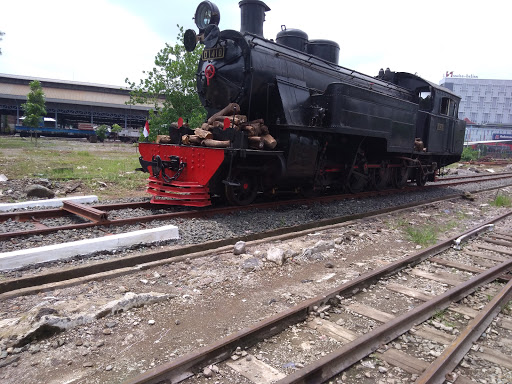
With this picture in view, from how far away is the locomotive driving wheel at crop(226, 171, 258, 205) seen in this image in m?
6.64

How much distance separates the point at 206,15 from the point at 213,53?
0.76 m

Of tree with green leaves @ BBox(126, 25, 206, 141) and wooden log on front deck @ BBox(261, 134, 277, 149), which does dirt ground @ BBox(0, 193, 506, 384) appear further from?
tree with green leaves @ BBox(126, 25, 206, 141)

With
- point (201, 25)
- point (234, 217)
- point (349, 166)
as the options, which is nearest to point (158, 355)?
point (234, 217)

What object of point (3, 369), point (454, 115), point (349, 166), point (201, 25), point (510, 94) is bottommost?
point (3, 369)

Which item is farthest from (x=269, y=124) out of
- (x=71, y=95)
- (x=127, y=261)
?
(x=71, y=95)

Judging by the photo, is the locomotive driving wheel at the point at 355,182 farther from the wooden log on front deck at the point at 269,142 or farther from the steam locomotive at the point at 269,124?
the wooden log on front deck at the point at 269,142

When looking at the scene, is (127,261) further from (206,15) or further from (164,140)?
(206,15)

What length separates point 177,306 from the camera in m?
3.31

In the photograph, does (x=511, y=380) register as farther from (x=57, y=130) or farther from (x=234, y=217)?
(x=57, y=130)

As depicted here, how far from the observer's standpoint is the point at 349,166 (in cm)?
891

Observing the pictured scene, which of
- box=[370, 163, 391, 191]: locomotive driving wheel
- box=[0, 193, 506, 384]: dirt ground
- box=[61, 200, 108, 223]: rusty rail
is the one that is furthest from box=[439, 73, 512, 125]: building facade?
box=[61, 200, 108, 223]: rusty rail

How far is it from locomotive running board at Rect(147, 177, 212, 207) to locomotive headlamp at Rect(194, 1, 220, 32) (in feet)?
10.6

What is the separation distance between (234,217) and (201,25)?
13.1 feet

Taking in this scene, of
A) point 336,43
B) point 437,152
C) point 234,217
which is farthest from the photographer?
point 437,152
